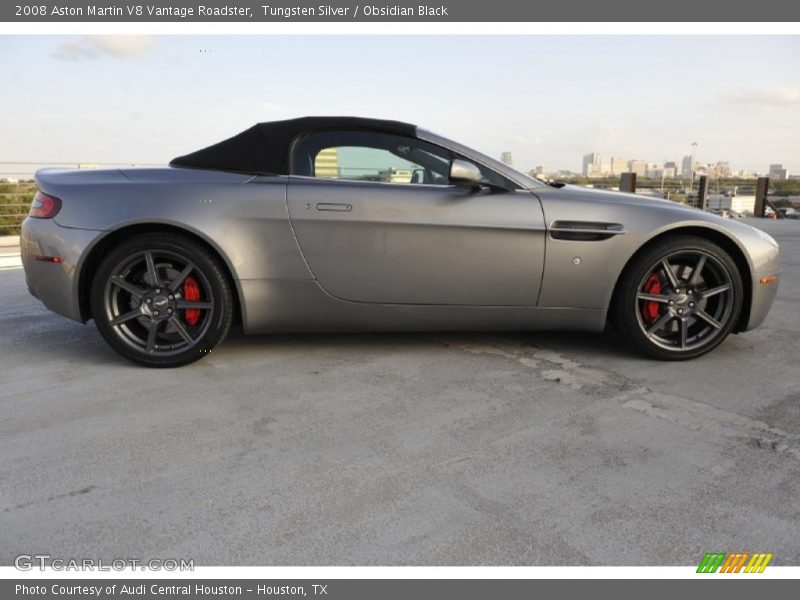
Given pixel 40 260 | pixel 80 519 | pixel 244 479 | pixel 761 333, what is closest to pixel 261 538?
pixel 244 479

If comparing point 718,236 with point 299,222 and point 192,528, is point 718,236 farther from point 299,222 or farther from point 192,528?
point 192,528

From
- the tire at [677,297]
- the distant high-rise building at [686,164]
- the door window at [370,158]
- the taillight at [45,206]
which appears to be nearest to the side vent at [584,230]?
the tire at [677,297]

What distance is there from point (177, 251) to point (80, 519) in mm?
1635

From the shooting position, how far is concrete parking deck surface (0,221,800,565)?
1733mm

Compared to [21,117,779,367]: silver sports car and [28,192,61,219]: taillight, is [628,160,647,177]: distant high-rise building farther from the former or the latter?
[28,192,61,219]: taillight

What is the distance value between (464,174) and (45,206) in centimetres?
228

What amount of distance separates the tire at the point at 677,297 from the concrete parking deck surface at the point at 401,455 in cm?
14

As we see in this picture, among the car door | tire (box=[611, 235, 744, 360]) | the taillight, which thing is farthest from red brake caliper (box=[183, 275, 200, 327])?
tire (box=[611, 235, 744, 360])

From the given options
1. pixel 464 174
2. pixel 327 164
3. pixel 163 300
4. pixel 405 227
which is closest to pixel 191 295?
pixel 163 300

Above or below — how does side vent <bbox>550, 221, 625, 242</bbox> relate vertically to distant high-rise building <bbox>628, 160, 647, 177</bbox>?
below

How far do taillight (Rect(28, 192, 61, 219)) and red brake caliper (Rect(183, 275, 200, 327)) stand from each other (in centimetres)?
79

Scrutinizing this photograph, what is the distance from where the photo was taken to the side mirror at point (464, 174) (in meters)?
3.13
